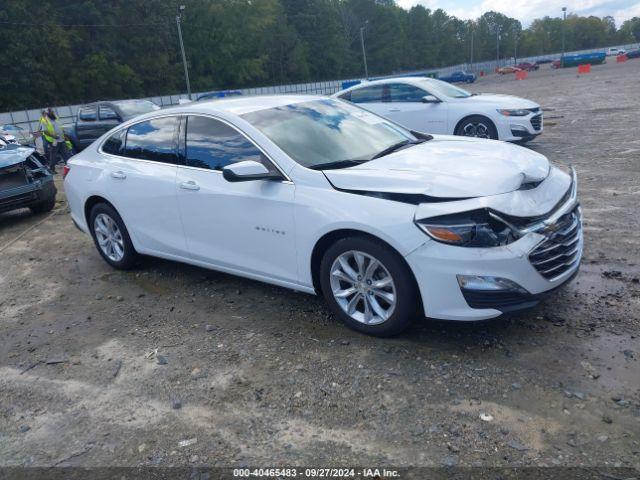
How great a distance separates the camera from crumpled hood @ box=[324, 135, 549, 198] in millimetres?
3729

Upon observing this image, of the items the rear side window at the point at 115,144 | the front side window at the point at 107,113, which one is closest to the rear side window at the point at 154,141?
the rear side window at the point at 115,144

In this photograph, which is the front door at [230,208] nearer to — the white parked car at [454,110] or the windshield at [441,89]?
the white parked car at [454,110]

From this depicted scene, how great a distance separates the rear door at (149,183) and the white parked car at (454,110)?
6215mm

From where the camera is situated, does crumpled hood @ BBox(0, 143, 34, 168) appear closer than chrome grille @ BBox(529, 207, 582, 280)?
No

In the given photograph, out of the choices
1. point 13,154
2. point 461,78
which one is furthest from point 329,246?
point 461,78

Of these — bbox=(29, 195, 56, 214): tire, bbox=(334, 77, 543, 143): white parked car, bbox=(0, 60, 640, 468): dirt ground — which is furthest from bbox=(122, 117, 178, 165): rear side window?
bbox=(334, 77, 543, 143): white parked car

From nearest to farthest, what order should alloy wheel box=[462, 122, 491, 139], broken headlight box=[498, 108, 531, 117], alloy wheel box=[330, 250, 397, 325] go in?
alloy wheel box=[330, 250, 397, 325], broken headlight box=[498, 108, 531, 117], alloy wheel box=[462, 122, 491, 139]

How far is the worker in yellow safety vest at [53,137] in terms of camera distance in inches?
570

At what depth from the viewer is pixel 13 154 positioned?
8.97 meters

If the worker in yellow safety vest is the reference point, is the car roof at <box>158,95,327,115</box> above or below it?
above

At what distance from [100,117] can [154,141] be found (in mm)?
12828

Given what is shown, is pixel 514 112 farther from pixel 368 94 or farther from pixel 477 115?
pixel 368 94

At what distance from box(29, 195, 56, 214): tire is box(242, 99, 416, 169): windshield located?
19.4ft

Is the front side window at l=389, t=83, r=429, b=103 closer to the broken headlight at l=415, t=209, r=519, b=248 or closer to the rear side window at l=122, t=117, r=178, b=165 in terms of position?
the rear side window at l=122, t=117, r=178, b=165
